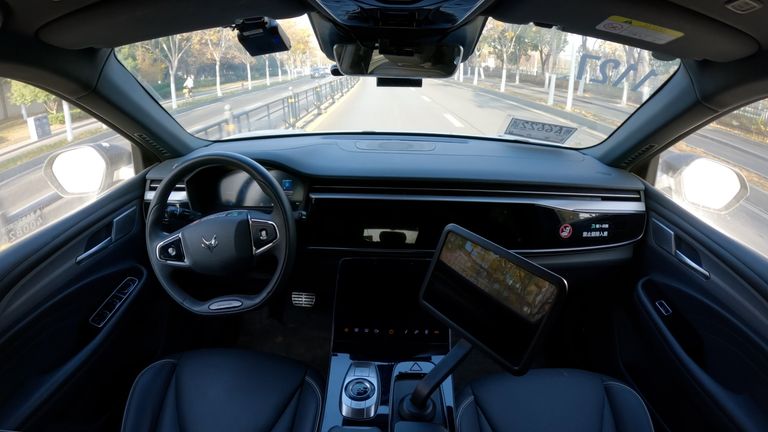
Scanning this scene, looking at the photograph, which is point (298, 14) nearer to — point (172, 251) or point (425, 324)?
point (172, 251)

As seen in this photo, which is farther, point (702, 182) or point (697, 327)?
point (702, 182)

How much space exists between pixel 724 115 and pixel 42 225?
2.99m

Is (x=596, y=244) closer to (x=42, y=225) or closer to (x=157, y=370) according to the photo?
(x=157, y=370)

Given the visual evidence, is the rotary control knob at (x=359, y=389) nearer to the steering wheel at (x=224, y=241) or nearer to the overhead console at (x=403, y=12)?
the steering wheel at (x=224, y=241)

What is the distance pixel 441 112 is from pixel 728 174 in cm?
159

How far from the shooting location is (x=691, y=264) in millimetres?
→ 2096

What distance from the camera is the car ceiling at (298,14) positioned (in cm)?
154

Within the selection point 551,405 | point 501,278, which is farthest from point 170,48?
point 551,405

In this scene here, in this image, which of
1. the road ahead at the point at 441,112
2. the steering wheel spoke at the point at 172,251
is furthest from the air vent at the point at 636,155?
the steering wheel spoke at the point at 172,251

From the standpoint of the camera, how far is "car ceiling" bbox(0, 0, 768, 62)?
1.54 meters

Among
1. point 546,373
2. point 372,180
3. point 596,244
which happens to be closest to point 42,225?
point 372,180

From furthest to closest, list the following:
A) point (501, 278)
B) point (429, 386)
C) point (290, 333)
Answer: point (290, 333)
point (429, 386)
point (501, 278)

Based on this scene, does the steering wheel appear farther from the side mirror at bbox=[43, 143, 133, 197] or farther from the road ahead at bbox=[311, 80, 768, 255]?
the road ahead at bbox=[311, 80, 768, 255]

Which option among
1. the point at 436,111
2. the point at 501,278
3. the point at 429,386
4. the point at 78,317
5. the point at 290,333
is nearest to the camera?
the point at 501,278
